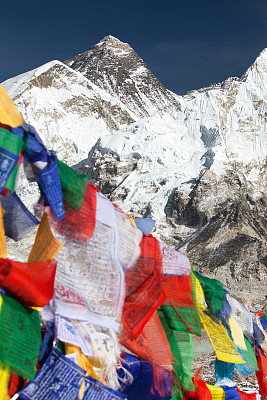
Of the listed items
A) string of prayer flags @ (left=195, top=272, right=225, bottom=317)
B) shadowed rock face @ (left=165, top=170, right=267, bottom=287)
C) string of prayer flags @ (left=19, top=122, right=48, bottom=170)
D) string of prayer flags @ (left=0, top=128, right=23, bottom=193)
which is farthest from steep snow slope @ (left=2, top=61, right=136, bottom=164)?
string of prayer flags @ (left=0, top=128, right=23, bottom=193)

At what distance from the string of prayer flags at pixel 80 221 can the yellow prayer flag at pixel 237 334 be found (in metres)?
2.46

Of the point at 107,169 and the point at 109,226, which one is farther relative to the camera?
the point at 107,169

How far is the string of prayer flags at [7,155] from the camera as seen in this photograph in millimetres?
2008

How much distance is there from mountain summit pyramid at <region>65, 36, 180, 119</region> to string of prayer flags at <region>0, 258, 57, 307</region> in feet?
296

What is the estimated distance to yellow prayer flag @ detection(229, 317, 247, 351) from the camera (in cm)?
434

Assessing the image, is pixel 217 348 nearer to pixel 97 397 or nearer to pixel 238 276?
pixel 97 397

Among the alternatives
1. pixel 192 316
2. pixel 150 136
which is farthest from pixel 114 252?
pixel 150 136

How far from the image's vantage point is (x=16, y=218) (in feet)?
7.77

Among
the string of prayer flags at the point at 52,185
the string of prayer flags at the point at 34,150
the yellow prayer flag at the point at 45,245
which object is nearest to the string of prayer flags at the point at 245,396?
the yellow prayer flag at the point at 45,245

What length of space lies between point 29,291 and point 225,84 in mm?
116893

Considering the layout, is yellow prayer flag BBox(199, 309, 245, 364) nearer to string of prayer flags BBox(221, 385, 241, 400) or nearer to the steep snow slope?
string of prayer flags BBox(221, 385, 241, 400)

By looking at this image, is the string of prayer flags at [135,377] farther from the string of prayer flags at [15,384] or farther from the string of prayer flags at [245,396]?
the string of prayer flags at [245,396]

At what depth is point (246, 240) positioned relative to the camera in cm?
3428

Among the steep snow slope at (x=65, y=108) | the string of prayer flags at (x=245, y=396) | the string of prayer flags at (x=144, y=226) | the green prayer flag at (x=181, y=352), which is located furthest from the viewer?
the steep snow slope at (x=65, y=108)
